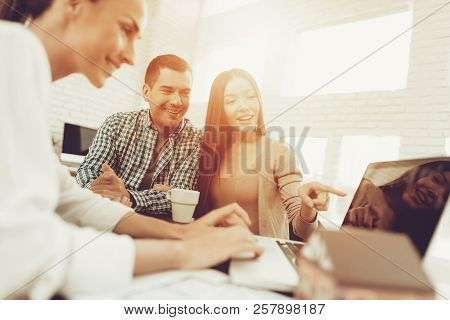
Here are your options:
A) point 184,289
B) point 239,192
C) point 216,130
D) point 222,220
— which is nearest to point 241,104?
point 216,130

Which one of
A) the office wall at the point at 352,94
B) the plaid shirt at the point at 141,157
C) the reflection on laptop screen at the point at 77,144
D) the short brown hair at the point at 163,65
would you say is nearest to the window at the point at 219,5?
the office wall at the point at 352,94

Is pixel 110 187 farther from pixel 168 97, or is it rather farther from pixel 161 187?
pixel 168 97

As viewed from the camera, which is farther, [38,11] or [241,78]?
[241,78]

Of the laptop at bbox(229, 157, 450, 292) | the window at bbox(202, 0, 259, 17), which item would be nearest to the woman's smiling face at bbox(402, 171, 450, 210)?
the laptop at bbox(229, 157, 450, 292)

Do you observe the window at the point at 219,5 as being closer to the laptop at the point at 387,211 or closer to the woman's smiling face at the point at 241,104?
the woman's smiling face at the point at 241,104

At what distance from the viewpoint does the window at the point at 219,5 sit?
0.60m

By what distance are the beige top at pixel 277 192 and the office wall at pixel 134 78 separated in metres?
0.26

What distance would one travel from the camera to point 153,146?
1.91ft

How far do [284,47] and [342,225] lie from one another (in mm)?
343

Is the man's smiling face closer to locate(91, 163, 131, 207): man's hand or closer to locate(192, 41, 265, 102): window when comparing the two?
locate(192, 41, 265, 102): window

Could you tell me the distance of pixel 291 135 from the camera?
0.58 m
